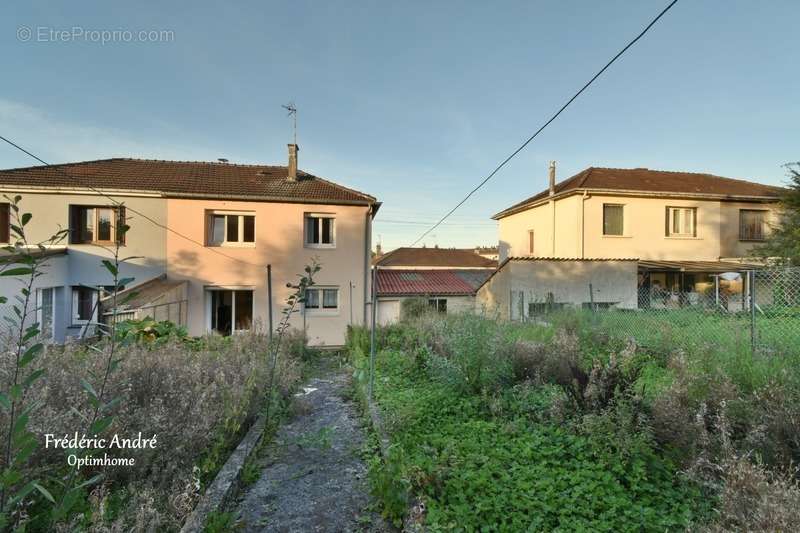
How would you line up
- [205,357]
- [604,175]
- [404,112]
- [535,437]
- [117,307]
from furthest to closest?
[604,175] → [404,112] → [205,357] → [535,437] → [117,307]

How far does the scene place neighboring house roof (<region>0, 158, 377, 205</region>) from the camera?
1292 centimetres

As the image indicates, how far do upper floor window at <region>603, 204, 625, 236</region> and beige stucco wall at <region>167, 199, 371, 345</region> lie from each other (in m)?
11.7

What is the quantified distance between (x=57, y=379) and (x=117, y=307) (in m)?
2.80

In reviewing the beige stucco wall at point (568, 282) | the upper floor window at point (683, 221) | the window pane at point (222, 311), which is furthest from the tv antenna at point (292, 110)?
the upper floor window at point (683, 221)

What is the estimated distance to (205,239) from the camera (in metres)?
13.5

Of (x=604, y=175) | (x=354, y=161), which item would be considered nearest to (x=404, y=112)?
Result: (x=354, y=161)

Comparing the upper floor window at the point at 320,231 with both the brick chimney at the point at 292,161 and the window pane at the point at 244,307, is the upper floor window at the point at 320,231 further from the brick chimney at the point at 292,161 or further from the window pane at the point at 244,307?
the window pane at the point at 244,307

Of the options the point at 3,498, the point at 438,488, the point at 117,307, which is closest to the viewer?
the point at 3,498

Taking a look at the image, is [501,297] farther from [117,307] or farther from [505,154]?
[117,307]

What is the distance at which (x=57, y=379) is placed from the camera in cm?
396

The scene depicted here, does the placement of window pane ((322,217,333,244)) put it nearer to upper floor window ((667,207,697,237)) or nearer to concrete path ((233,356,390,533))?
concrete path ((233,356,390,533))

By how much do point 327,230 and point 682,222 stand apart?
17.5 metres

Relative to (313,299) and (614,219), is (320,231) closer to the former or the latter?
(313,299)

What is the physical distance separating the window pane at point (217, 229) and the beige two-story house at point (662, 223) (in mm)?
15528
